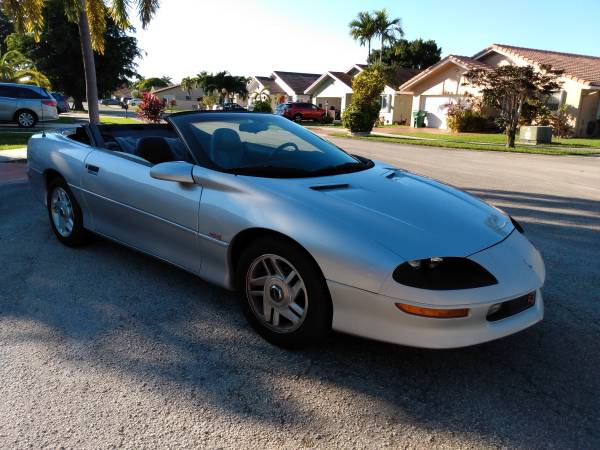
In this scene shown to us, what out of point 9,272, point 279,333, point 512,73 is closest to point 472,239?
point 279,333

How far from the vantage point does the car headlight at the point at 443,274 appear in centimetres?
244

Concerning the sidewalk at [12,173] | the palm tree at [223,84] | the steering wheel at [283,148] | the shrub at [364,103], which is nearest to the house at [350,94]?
the shrub at [364,103]

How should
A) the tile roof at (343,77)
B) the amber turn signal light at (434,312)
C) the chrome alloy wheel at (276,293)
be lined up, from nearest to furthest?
the amber turn signal light at (434,312) < the chrome alloy wheel at (276,293) < the tile roof at (343,77)

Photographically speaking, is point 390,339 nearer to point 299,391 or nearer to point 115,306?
point 299,391

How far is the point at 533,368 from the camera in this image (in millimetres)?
2799

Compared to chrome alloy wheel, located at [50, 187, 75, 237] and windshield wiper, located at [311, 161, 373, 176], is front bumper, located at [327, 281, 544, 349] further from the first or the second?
chrome alloy wheel, located at [50, 187, 75, 237]

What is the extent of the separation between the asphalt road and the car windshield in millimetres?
1019

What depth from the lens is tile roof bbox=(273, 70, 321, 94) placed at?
55812mm

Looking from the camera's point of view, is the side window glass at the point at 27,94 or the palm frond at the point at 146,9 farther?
the side window glass at the point at 27,94

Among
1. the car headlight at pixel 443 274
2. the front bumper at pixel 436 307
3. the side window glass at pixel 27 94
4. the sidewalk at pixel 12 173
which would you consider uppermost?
the side window glass at pixel 27 94

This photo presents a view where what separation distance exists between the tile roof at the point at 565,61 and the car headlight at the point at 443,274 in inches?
1099

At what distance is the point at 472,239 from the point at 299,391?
4.05 ft

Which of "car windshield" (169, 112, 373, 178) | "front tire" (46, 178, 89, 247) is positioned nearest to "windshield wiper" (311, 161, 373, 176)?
"car windshield" (169, 112, 373, 178)

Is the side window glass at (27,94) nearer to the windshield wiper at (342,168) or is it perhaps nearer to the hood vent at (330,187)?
the windshield wiper at (342,168)
